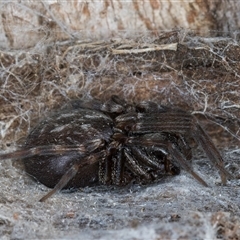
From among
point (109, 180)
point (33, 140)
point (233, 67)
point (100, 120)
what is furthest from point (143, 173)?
point (233, 67)

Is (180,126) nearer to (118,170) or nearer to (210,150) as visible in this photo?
(210,150)

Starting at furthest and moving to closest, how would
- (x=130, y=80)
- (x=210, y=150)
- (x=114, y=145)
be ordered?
(x=130, y=80) → (x=114, y=145) → (x=210, y=150)

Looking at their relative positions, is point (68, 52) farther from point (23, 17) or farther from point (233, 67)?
point (233, 67)

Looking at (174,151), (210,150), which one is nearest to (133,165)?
(174,151)

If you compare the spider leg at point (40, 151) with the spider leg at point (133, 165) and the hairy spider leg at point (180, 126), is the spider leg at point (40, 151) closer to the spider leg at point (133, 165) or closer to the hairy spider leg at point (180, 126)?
the spider leg at point (133, 165)

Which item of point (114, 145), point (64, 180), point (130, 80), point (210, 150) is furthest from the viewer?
point (130, 80)

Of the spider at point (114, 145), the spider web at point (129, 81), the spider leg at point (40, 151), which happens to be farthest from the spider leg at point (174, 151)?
the spider leg at point (40, 151)

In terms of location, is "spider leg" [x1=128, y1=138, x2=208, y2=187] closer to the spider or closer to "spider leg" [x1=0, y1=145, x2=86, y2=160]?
the spider
